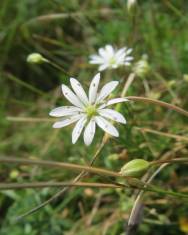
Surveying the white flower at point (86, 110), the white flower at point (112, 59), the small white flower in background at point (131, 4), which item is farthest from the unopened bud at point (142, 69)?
the white flower at point (86, 110)

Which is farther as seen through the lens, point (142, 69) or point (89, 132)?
point (142, 69)

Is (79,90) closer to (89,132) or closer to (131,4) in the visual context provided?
(89,132)

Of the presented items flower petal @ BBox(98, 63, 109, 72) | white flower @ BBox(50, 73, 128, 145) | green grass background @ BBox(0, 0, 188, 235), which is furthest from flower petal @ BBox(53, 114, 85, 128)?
flower petal @ BBox(98, 63, 109, 72)

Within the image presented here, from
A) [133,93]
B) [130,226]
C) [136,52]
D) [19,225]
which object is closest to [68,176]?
[19,225]

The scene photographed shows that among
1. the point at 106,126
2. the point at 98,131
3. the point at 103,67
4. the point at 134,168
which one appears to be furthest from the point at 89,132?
the point at 98,131

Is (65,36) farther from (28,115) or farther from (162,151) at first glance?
(162,151)

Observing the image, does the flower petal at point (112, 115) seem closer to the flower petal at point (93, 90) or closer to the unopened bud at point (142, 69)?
the flower petal at point (93, 90)
